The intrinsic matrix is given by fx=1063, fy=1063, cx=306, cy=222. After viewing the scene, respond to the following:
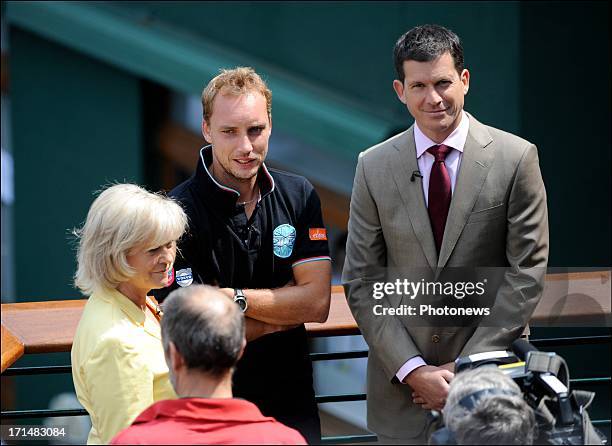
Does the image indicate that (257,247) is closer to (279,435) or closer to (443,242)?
(443,242)

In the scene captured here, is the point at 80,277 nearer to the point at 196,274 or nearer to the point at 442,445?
the point at 196,274

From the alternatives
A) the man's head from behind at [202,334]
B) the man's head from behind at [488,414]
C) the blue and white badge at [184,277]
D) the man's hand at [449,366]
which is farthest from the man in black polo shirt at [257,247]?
the man's head from behind at [488,414]

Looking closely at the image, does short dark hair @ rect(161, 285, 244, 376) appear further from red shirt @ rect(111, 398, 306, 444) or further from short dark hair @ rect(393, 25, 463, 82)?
short dark hair @ rect(393, 25, 463, 82)

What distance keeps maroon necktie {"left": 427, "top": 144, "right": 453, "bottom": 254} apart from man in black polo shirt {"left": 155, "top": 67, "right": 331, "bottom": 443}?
377mm

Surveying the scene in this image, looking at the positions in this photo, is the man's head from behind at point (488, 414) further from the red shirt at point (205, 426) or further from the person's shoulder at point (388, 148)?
the person's shoulder at point (388, 148)

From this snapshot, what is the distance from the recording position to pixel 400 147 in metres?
3.11

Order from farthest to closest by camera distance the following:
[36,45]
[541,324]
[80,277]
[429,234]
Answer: [36,45] → [541,324] → [429,234] → [80,277]

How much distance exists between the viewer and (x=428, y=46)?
298cm

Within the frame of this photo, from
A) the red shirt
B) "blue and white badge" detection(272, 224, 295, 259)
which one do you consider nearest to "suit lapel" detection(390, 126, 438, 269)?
"blue and white badge" detection(272, 224, 295, 259)

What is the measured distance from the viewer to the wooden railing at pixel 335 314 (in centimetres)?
340

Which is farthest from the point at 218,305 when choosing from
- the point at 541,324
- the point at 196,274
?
the point at 541,324

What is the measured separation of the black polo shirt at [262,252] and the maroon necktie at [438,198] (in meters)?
0.37

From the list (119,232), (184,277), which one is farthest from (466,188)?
(119,232)

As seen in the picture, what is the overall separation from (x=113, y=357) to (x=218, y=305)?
16.2 inches
